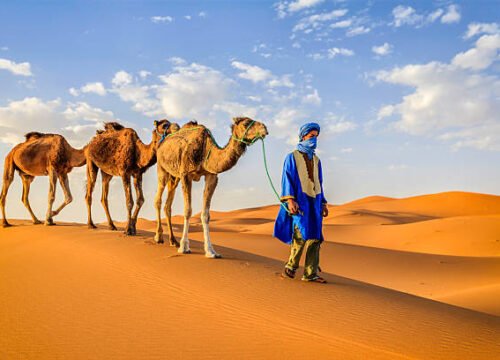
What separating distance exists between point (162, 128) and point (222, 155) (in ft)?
10.8

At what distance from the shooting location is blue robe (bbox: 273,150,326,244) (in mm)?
6434

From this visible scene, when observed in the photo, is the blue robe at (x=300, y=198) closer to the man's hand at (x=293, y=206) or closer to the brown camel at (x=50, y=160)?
the man's hand at (x=293, y=206)

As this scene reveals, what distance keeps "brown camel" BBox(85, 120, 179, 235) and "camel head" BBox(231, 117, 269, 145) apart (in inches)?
132

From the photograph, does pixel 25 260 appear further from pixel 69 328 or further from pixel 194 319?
pixel 194 319

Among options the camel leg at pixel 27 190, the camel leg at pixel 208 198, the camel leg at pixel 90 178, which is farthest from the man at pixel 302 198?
the camel leg at pixel 27 190

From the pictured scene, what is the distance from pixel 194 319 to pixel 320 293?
1.95 meters

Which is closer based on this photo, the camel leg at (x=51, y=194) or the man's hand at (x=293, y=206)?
the man's hand at (x=293, y=206)

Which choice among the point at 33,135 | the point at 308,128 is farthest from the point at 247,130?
the point at 33,135

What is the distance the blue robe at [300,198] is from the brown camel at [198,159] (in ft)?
2.58

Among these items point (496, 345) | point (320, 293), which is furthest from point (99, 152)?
point (496, 345)

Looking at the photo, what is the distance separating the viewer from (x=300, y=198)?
650cm

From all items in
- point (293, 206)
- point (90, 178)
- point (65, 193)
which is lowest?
point (293, 206)

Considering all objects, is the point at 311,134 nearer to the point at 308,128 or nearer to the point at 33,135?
the point at 308,128

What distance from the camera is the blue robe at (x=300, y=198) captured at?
643cm
